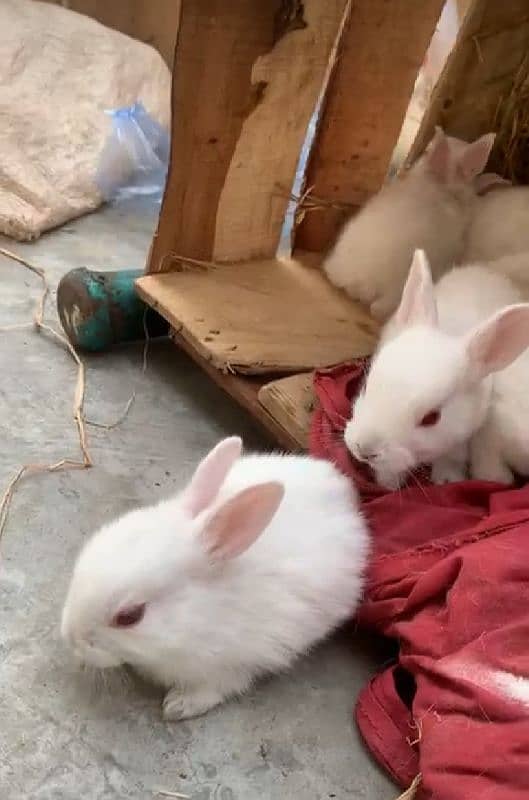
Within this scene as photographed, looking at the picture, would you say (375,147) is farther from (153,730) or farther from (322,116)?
(153,730)

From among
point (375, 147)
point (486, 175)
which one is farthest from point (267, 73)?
point (486, 175)

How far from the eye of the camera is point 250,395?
2393 mm

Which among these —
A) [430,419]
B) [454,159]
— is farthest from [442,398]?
[454,159]

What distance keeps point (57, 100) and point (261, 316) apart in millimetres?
1536

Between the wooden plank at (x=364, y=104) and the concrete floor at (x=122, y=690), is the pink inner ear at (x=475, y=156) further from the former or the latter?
the concrete floor at (x=122, y=690)

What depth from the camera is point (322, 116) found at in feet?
9.64

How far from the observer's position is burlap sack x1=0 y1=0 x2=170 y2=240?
334 cm

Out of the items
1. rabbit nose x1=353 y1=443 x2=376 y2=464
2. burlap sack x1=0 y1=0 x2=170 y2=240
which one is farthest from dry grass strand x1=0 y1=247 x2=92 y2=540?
rabbit nose x1=353 y1=443 x2=376 y2=464

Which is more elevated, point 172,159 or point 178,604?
point 172,159

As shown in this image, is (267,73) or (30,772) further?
(267,73)

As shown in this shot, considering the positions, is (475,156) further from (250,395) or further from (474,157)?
(250,395)

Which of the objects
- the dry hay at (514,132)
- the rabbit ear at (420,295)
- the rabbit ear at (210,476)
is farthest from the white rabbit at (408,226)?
the rabbit ear at (210,476)

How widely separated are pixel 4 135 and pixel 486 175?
159cm

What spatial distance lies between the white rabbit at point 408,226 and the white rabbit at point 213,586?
102 cm
